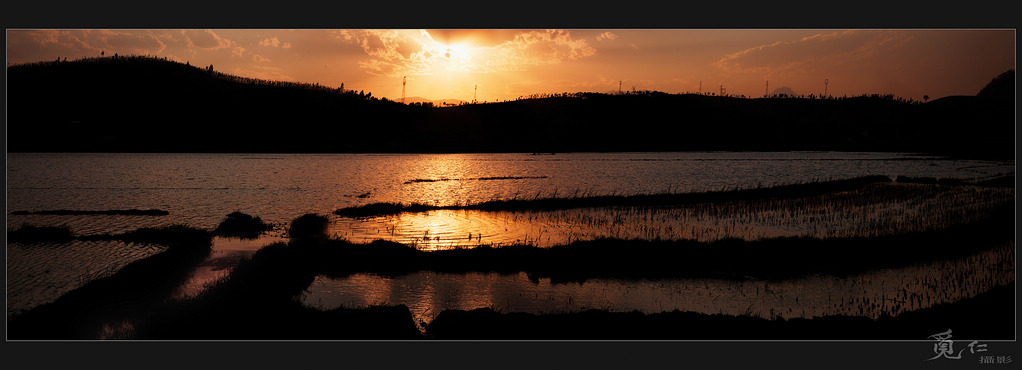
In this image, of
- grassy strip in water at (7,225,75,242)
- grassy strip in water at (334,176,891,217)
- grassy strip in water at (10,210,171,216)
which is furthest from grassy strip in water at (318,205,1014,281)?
grassy strip in water at (10,210,171,216)

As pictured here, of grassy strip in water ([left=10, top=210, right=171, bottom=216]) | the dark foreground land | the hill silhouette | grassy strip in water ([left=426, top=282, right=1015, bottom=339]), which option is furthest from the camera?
the hill silhouette

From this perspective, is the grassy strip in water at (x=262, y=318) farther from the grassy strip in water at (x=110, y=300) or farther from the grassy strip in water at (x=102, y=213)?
the grassy strip in water at (x=102, y=213)

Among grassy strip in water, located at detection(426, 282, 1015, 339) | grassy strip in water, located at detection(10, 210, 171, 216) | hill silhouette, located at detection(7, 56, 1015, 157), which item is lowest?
grassy strip in water, located at detection(10, 210, 171, 216)

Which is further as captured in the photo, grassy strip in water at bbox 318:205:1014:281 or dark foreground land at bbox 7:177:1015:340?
grassy strip in water at bbox 318:205:1014:281

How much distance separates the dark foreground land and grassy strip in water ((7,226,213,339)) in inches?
1.3

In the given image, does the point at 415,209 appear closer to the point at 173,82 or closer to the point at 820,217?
the point at 820,217

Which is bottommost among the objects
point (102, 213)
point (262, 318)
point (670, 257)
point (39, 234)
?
point (102, 213)

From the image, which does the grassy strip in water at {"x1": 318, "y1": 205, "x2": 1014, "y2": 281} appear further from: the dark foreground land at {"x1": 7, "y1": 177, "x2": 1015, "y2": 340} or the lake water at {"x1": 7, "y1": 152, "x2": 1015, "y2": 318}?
the lake water at {"x1": 7, "y1": 152, "x2": 1015, "y2": 318}

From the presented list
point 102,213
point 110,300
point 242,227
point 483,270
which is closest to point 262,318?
point 110,300

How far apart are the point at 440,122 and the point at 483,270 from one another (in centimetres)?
13067

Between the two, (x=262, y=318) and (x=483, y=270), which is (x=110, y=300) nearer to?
(x=262, y=318)

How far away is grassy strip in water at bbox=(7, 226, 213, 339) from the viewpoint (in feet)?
45.3

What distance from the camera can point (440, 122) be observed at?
14800 centimetres

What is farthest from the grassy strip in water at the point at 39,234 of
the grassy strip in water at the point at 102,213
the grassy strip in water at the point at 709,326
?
the grassy strip in water at the point at 709,326
